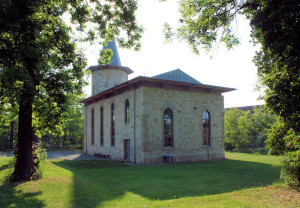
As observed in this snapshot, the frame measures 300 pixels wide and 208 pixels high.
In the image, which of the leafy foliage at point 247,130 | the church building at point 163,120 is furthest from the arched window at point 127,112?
the leafy foliage at point 247,130

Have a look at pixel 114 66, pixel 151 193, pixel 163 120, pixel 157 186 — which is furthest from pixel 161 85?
pixel 114 66

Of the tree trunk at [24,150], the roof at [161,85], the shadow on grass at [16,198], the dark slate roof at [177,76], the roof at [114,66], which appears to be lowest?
the shadow on grass at [16,198]

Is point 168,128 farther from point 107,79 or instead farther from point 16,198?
point 16,198

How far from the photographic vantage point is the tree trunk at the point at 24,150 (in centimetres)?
945

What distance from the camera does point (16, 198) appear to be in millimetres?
7238

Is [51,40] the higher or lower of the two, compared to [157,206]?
higher

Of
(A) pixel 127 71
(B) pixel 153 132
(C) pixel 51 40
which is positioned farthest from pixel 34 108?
(A) pixel 127 71

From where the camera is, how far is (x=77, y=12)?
34.5ft

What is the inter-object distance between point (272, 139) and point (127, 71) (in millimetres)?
23330

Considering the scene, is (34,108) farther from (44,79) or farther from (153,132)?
(153,132)

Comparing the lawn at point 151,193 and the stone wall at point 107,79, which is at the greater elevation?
the stone wall at point 107,79

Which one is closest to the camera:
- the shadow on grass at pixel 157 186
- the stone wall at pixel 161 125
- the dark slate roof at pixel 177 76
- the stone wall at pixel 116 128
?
the shadow on grass at pixel 157 186

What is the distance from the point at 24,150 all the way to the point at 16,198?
115 inches

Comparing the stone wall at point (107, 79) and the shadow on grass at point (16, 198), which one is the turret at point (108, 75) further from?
the shadow on grass at point (16, 198)
